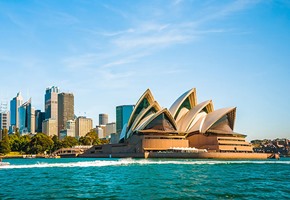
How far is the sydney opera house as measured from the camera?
3536 inches

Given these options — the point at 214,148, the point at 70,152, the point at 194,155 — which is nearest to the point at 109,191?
the point at 194,155

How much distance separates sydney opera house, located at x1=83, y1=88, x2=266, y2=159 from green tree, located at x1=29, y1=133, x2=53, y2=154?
34.3 metres

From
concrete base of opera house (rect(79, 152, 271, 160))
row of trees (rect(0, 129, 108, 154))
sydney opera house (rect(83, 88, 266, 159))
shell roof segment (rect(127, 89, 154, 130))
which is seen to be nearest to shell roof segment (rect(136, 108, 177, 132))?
sydney opera house (rect(83, 88, 266, 159))

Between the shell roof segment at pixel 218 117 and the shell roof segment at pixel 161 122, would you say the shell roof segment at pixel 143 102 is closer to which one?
the shell roof segment at pixel 161 122

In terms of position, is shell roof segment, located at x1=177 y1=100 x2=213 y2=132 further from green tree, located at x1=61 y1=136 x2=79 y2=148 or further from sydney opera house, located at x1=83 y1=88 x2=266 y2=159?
green tree, located at x1=61 y1=136 x2=79 y2=148

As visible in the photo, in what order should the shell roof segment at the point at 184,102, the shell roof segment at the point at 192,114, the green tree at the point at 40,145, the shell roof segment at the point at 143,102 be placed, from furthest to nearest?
the green tree at the point at 40,145, the shell roof segment at the point at 143,102, the shell roof segment at the point at 184,102, the shell roof segment at the point at 192,114

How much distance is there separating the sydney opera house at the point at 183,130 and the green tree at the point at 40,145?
3426 cm

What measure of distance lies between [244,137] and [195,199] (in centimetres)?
7728

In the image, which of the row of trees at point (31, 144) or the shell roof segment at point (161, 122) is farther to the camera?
the row of trees at point (31, 144)

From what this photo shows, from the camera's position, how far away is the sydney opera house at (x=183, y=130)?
295 ft

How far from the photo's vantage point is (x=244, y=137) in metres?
94.6

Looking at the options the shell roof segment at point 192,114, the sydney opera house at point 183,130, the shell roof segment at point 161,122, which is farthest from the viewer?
the shell roof segment at point 192,114

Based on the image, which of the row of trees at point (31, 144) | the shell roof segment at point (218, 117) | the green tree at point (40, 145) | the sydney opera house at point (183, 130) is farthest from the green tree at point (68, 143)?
the shell roof segment at point (218, 117)

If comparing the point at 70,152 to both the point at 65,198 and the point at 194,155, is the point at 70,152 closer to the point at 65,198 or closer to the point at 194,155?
the point at 194,155
